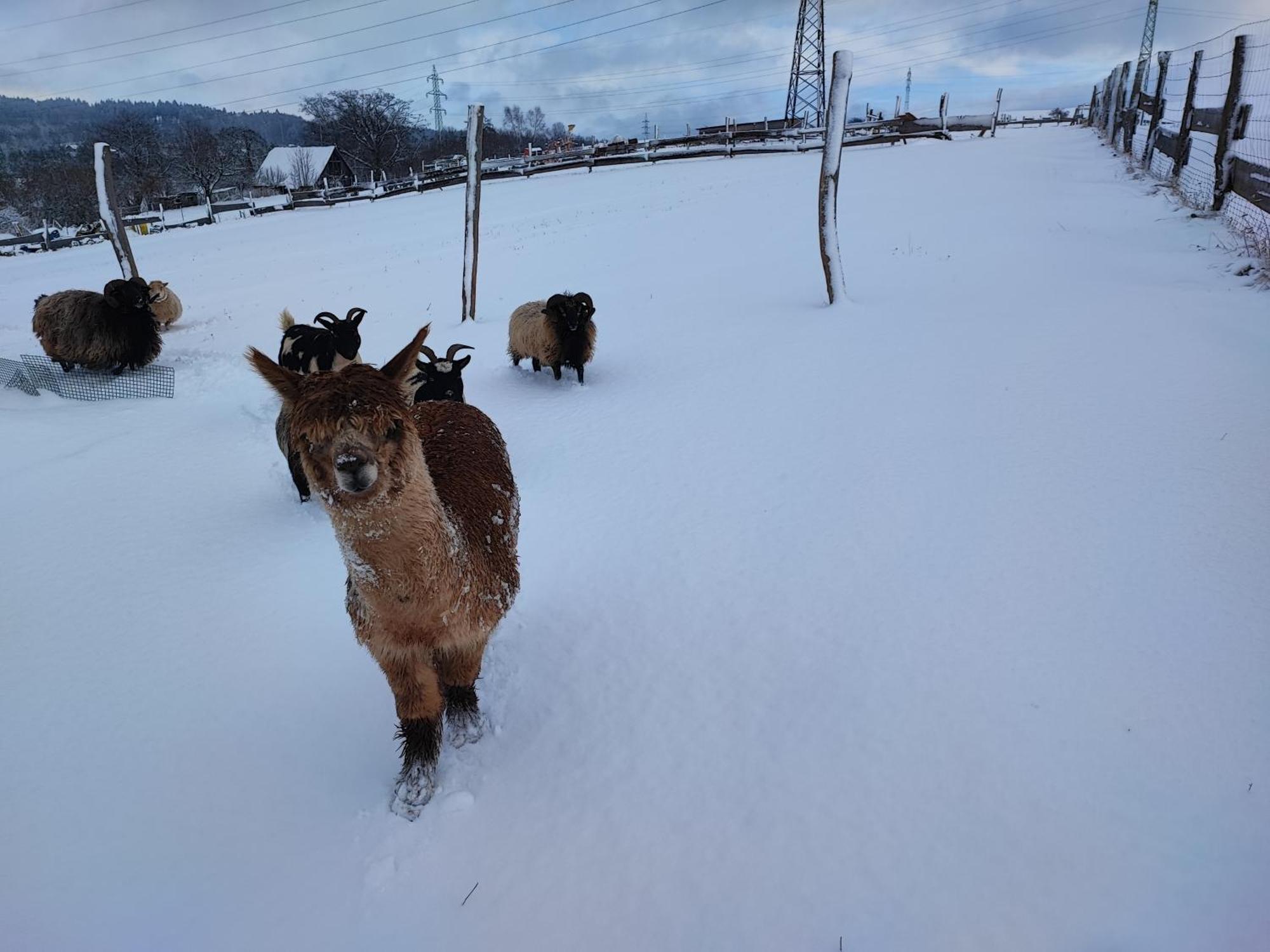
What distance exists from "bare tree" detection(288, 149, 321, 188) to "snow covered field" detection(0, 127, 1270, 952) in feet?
201

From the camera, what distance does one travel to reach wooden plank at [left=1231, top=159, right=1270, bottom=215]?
709 cm

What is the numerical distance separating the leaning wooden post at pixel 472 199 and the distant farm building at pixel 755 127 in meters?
24.0

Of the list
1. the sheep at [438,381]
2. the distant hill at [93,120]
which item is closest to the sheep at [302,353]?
the sheep at [438,381]

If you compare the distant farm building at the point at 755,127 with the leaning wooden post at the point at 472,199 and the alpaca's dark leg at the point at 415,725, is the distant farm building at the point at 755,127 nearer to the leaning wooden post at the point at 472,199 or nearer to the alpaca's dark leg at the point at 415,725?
the leaning wooden post at the point at 472,199

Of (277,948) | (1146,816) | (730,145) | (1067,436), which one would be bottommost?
(277,948)

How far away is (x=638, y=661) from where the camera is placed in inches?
125

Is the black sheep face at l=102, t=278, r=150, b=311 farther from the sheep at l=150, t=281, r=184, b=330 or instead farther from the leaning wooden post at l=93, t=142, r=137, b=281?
the sheep at l=150, t=281, r=184, b=330

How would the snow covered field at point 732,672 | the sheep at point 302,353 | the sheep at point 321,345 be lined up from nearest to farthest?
the snow covered field at point 732,672 → the sheep at point 302,353 → the sheep at point 321,345

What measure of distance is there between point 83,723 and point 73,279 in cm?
1900

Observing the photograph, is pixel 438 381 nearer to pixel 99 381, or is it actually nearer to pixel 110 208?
pixel 99 381

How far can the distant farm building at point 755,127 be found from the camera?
3030 centimetres

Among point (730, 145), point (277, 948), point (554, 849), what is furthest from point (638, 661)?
point (730, 145)

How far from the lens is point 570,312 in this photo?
696cm

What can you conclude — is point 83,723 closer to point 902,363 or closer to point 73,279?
point 902,363
